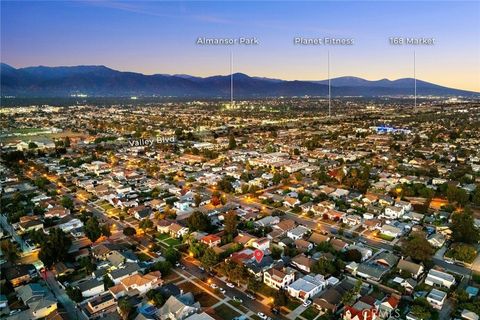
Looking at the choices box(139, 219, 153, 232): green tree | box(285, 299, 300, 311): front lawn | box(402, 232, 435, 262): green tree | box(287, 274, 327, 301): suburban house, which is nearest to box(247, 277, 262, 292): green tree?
box(287, 274, 327, 301): suburban house

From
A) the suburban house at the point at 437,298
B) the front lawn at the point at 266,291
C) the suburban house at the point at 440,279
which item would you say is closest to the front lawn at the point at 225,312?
the front lawn at the point at 266,291

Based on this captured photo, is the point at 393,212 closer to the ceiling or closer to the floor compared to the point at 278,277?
closer to the ceiling

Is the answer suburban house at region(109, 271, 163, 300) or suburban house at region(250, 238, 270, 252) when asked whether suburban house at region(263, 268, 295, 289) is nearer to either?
suburban house at region(250, 238, 270, 252)

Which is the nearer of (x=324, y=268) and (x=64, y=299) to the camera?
(x=64, y=299)

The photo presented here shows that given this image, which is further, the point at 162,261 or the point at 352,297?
the point at 162,261

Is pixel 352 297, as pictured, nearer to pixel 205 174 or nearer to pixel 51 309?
pixel 51 309

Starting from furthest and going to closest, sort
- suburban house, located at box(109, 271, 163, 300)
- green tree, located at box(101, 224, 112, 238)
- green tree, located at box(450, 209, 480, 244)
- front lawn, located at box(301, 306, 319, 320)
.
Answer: green tree, located at box(101, 224, 112, 238) → green tree, located at box(450, 209, 480, 244) → suburban house, located at box(109, 271, 163, 300) → front lawn, located at box(301, 306, 319, 320)

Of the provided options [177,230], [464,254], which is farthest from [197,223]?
[464,254]

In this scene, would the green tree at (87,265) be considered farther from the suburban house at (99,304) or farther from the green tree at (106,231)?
the green tree at (106,231)

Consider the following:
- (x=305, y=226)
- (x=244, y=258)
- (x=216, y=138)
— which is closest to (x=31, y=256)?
(x=244, y=258)

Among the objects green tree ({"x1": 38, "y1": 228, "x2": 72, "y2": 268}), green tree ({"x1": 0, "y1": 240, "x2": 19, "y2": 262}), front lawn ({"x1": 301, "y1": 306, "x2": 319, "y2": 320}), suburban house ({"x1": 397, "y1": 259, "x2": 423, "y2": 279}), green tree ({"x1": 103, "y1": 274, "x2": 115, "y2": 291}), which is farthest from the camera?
green tree ({"x1": 0, "y1": 240, "x2": 19, "y2": 262})

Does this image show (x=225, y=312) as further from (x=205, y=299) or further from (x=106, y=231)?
(x=106, y=231)
